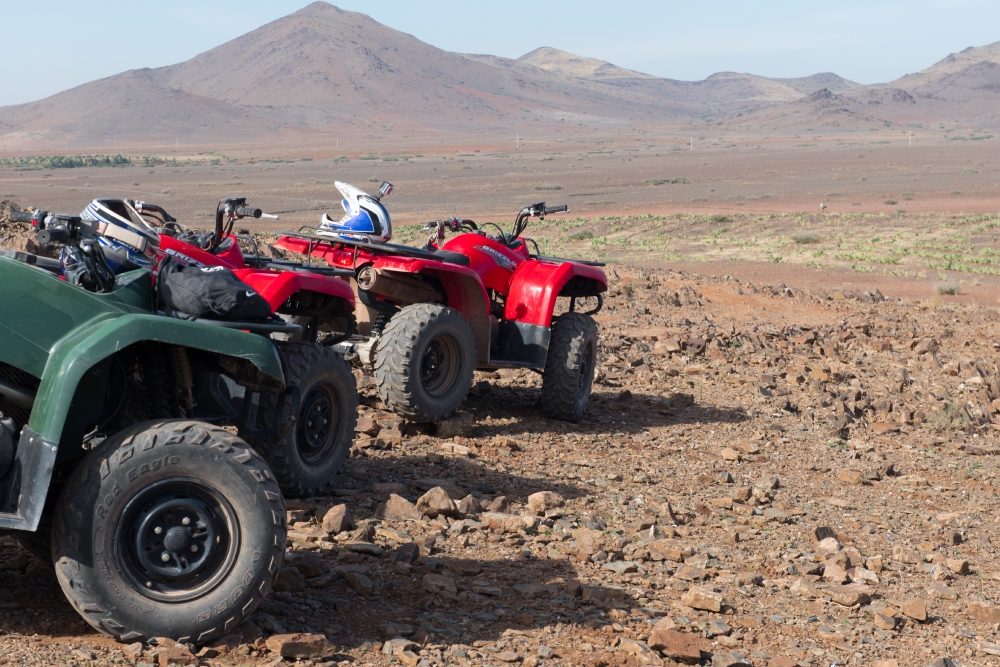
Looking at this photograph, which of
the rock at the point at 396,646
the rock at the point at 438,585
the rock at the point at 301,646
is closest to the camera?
the rock at the point at 301,646

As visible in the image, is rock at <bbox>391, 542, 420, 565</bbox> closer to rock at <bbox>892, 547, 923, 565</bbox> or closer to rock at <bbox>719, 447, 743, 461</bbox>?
rock at <bbox>892, 547, 923, 565</bbox>

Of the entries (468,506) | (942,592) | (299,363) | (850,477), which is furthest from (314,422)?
(850,477)

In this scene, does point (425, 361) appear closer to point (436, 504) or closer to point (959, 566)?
point (436, 504)

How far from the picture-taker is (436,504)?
5.87 metres

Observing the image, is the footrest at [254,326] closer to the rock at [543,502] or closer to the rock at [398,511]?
the rock at [398,511]

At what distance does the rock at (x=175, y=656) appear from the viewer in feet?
12.3

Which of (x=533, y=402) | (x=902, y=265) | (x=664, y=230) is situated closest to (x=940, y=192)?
(x=664, y=230)

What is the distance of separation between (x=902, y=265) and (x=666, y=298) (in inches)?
371

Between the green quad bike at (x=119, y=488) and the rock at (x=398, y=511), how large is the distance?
187 centimetres

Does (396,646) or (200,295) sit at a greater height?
(200,295)

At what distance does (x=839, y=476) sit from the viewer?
7.56 meters

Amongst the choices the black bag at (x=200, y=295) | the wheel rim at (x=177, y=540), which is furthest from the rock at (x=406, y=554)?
the black bag at (x=200, y=295)

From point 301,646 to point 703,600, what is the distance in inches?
76.1

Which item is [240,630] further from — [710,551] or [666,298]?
[666,298]
